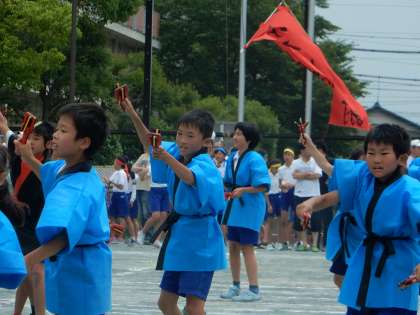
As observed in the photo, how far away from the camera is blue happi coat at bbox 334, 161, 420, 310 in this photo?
6230 millimetres

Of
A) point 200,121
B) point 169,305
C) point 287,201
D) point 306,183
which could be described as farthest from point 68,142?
point 287,201

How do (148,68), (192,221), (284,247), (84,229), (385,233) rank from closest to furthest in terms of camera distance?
(84,229) → (385,233) → (192,221) → (284,247) → (148,68)

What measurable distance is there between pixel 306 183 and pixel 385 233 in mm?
11991

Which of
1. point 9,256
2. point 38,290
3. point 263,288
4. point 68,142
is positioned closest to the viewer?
point 9,256

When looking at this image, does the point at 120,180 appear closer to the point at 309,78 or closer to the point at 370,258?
the point at 309,78

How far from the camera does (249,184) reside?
37.9 ft

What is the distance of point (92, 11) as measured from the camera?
3097 centimetres

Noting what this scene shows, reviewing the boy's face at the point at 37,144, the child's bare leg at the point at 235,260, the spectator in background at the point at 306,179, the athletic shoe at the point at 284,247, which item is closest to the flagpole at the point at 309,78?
the athletic shoe at the point at 284,247

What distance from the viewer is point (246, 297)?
11.1 meters

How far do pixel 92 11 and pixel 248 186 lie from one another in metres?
20.2

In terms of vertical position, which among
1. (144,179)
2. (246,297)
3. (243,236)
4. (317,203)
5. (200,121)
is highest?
(200,121)

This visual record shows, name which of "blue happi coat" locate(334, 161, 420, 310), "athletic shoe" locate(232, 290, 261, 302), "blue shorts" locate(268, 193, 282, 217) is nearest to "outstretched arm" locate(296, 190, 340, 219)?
"blue happi coat" locate(334, 161, 420, 310)

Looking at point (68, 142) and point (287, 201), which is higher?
point (68, 142)

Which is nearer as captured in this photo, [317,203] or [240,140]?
[317,203]
